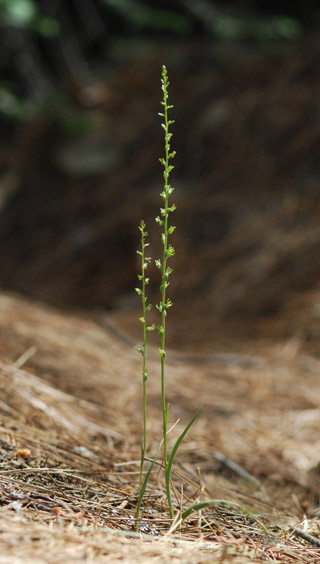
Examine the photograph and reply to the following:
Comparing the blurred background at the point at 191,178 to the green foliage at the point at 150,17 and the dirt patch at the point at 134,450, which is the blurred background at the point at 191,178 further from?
the dirt patch at the point at 134,450

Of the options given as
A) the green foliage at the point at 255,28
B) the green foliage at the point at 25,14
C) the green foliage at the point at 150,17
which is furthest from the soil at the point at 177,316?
the green foliage at the point at 25,14

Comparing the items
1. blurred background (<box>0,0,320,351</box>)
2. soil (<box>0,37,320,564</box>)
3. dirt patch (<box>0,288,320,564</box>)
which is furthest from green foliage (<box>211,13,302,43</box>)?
dirt patch (<box>0,288,320,564</box>)

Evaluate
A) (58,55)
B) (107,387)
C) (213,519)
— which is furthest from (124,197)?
(58,55)

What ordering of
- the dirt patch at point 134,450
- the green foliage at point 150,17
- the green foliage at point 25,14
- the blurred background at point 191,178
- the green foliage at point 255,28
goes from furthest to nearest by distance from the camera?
the green foliage at point 150,17 < the green foliage at point 255,28 < the green foliage at point 25,14 < the blurred background at point 191,178 < the dirt patch at point 134,450

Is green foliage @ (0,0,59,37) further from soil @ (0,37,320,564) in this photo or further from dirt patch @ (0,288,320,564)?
dirt patch @ (0,288,320,564)

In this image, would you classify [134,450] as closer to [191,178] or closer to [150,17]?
[191,178]

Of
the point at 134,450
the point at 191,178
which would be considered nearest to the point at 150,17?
the point at 191,178
